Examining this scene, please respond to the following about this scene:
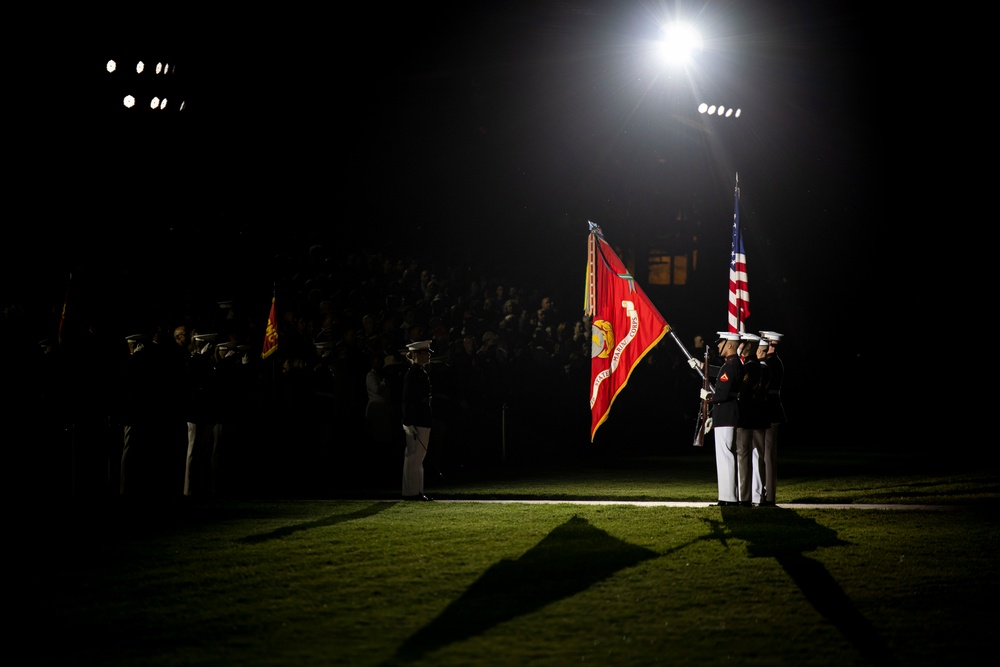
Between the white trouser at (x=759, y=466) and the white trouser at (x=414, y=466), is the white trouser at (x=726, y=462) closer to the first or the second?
the white trouser at (x=759, y=466)

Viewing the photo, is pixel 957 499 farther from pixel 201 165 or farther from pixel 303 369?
pixel 201 165

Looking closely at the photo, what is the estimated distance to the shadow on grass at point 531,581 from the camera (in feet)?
25.1

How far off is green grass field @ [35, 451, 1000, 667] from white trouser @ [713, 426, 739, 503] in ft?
1.85

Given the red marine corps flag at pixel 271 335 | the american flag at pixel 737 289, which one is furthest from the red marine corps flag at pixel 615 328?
the red marine corps flag at pixel 271 335

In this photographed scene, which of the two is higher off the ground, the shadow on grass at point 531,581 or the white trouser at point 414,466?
the white trouser at point 414,466

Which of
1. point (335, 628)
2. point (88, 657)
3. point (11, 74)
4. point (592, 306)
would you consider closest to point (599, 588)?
point (335, 628)

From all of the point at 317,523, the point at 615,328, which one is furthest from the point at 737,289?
the point at 317,523

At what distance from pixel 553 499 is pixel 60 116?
1412 centimetres

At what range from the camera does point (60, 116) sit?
923 inches

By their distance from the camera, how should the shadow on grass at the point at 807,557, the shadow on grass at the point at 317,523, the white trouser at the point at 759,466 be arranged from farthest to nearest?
1. the white trouser at the point at 759,466
2. the shadow on grass at the point at 317,523
3. the shadow on grass at the point at 807,557

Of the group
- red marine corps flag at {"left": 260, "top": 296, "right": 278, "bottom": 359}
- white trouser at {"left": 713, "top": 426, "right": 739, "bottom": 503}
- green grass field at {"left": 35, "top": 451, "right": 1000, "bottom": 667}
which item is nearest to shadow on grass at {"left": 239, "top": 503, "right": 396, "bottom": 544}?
green grass field at {"left": 35, "top": 451, "right": 1000, "bottom": 667}

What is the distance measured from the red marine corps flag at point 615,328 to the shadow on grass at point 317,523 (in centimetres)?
295

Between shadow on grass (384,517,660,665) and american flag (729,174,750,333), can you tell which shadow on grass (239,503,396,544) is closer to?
shadow on grass (384,517,660,665)

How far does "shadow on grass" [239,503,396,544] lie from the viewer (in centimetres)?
1184
